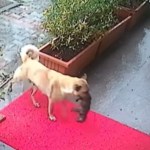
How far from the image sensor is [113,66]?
3447mm

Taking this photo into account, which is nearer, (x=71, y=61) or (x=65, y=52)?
(x=71, y=61)

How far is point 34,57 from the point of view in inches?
105

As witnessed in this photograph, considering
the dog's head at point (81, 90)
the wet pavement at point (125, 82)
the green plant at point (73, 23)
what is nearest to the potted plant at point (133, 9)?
the wet pavement at point (125, 82)

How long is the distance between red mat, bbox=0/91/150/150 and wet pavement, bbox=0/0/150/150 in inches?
4.0

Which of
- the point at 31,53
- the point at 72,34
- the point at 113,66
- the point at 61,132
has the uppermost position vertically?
the point at 31,53

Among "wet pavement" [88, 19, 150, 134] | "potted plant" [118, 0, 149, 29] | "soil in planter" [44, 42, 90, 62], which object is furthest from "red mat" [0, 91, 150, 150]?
"potted plant" [118, 0, 149, 29]

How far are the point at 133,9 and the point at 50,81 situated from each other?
1818mm

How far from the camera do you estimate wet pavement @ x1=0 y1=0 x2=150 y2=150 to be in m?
2.89

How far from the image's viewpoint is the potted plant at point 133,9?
155 inches

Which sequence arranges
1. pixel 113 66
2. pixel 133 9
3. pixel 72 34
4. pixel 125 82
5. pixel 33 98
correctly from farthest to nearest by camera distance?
pixel 133 9 < pixel 113 66 < pixel 125 82 < pixel 72 34 < pixel 33 98

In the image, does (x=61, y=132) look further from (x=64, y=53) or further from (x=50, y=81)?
(x=64, y=53)

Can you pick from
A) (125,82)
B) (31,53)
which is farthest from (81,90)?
(125,82)

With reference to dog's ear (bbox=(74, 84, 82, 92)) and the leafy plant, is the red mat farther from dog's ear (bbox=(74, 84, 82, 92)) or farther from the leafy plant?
the leafy plant

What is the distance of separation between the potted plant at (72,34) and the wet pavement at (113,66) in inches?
8.3
